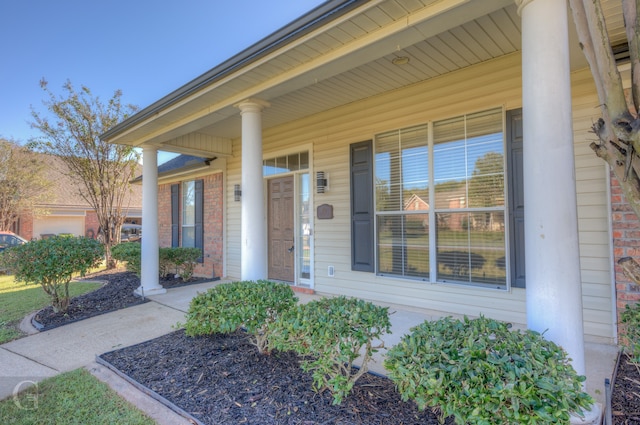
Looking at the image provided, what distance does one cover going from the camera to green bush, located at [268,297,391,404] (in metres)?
2.10

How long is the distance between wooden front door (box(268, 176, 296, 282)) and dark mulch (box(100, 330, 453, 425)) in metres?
2.83

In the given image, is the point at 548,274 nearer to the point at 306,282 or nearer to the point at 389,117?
the point at 389,117

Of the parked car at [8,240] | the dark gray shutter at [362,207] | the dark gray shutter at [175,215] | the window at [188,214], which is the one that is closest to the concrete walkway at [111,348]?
the dark gray shutter at [362,207]

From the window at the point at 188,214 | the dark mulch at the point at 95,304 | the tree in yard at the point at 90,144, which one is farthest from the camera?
the tree in yard at the point at 90,144

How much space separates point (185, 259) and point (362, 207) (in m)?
4.21

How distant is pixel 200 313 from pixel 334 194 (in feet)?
9.84

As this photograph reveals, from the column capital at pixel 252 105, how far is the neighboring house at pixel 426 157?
21 mm

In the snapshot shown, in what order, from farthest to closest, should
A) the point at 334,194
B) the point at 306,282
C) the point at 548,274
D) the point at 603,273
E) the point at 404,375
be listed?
the point at 306,282 < the point at 334,194 < the point at 603,273 < the point at 548,274 < the point at 404,375

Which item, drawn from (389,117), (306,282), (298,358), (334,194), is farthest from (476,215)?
(306,282)

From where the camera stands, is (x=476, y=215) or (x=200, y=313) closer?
(x=200, y=313)

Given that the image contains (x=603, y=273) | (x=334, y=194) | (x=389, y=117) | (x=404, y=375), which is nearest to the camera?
(x=404, y=375)

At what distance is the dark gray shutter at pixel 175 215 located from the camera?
8.87 m

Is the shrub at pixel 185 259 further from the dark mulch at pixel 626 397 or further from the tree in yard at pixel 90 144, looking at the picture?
the dark mulch at pixel 626 397

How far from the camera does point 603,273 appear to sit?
3.29 m
